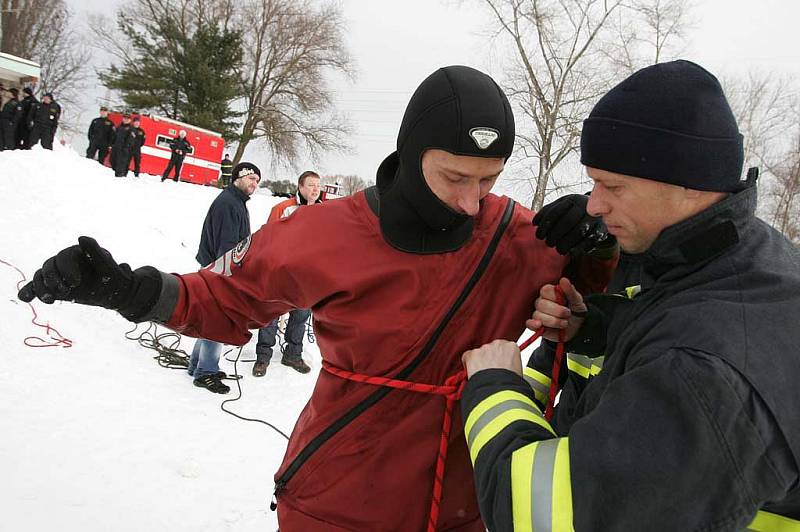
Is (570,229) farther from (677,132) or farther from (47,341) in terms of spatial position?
(47,341)

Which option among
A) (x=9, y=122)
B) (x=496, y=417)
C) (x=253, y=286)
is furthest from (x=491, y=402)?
(x=9, y=122)

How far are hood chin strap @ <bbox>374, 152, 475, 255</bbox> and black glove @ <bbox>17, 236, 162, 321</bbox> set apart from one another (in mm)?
729

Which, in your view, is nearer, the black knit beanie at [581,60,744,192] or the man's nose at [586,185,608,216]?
the black knit beanie at [581,60,744,192]

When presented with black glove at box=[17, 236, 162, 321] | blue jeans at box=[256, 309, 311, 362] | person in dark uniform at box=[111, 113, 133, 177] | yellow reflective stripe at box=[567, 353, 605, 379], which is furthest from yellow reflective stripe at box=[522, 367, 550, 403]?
person in dark uniform at box=[111, 113, 133, 177]

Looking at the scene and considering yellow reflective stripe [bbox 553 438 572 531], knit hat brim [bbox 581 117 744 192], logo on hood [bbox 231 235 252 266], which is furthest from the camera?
logo on hood [bbox 231 235 252 266]

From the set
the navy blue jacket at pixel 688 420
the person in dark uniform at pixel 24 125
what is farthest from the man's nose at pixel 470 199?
the person in dark uniform at pixel 24 125

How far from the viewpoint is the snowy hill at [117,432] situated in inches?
132

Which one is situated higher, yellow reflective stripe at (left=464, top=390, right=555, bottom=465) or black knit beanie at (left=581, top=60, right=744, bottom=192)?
black knit beanie at (left=581, top=60, right=744, bottom=192)

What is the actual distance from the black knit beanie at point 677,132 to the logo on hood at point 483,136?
41 centimetres

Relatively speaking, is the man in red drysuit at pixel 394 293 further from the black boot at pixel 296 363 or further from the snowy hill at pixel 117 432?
the black boot at pixel 296 363

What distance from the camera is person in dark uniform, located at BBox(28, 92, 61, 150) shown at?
1359 centimetres

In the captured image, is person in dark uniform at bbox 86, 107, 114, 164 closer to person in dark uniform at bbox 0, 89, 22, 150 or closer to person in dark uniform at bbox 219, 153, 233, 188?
person in dark uniform at bbox 0, 89, 22, 150

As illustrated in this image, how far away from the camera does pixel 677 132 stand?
114cm

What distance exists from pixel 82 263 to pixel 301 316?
4887 mm
